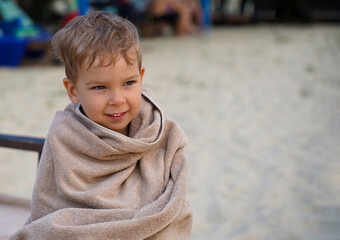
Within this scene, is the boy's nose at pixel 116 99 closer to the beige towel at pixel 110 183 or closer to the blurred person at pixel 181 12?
the beige towel at pixel 110 183

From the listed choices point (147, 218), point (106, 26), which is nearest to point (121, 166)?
point (147, 218)

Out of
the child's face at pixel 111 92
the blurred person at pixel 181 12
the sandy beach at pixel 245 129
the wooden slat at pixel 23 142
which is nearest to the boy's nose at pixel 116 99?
the child's face at pixel 111 92

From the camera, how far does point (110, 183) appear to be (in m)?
1.47

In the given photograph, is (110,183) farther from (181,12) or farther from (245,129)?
(181,12)

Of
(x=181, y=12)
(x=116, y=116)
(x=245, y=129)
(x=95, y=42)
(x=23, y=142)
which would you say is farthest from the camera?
(x=181, y=12)

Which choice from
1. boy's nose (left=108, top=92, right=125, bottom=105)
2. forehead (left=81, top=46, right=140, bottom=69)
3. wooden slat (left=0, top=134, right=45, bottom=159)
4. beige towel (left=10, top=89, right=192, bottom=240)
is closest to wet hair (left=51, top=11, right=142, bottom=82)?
forehead (left=81, top=46, right=140, bottom=69)

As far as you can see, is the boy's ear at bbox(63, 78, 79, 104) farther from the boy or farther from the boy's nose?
the boy's nose

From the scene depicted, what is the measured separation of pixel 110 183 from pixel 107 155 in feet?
0.34

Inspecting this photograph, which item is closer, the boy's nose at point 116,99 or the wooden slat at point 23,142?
the boy's nose at point 116,99

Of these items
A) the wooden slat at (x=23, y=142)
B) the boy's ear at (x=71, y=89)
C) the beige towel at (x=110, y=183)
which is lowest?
the wooden slat at (x=23, y=142)

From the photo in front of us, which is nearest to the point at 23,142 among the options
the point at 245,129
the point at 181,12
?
the point at 245,129

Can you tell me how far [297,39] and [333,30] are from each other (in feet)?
7.57

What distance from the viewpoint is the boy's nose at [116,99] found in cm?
A: 140

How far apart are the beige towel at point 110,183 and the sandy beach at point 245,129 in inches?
49.3
